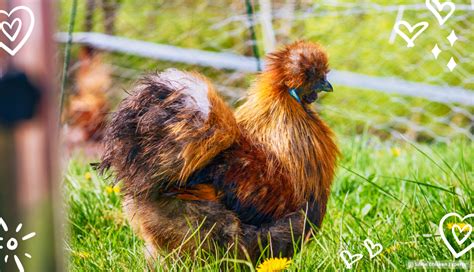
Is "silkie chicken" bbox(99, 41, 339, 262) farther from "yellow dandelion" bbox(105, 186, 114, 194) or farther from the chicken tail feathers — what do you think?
"yellow dandelion" bbox(105, 186, 114, 194)

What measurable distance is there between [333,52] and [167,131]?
10.5 feet

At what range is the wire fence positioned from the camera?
4.42 meters

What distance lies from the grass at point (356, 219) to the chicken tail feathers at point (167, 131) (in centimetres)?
24

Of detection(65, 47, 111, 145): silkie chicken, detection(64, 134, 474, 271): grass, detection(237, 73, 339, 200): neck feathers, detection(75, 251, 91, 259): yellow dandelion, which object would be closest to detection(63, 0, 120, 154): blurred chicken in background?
detection(65, 47, 111, 145): silkie chicken

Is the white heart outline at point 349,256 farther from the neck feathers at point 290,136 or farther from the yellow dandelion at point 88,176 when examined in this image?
the yellow dandelion at point 88,176

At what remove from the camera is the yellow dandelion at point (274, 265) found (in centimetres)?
186

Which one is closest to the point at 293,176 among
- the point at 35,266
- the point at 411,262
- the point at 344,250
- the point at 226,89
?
the point at 344,250

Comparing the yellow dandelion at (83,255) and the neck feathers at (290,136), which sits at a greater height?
the neck feathers at (290,136)

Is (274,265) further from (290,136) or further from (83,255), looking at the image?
(83,255)

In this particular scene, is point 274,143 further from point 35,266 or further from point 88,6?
point 88,6

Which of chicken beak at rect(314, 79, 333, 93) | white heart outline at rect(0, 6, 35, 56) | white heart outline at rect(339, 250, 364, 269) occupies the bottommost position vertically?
white heart outline at rect(339, 250, 364, 269)

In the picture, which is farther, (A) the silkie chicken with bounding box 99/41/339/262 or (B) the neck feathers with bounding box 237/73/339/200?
(B) the neck feathers with bounding box 237/73/339/200

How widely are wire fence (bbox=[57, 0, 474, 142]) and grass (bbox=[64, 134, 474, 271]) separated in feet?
3.92

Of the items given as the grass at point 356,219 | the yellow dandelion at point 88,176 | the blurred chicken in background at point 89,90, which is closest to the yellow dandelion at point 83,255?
the grass at point 356,219
